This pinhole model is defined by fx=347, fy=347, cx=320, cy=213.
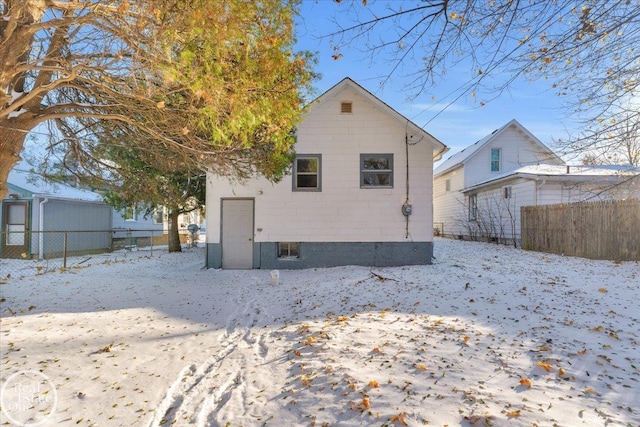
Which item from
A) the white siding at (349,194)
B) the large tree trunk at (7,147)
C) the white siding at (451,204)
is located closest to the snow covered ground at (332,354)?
the large tree trunk at (7,147)

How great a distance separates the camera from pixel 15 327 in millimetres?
5406

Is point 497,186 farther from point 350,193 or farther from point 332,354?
point 332,354

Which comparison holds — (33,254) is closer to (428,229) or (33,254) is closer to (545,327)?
(428,229)

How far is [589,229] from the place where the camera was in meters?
11.9

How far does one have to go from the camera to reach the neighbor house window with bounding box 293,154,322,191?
38.0ft

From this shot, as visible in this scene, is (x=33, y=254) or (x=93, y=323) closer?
(x=93, y=323)

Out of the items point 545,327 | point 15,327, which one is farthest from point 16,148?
point 545,327

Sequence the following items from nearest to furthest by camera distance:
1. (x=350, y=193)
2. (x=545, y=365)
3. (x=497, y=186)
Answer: (x=545, y=365) → (x=350, y=193) → (x=497, y=186)

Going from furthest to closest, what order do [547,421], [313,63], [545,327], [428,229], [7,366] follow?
[428,229] < [313,63] < [545,327] < [7,366] < [547,421]

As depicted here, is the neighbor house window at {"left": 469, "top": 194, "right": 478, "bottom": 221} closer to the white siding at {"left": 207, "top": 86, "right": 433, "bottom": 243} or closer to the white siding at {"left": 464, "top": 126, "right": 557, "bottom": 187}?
the white siding at {"left": 464, "top": 126, "right": 557, "bottom": 187}

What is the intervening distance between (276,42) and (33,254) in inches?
623

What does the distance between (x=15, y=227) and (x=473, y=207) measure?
77.1ft
